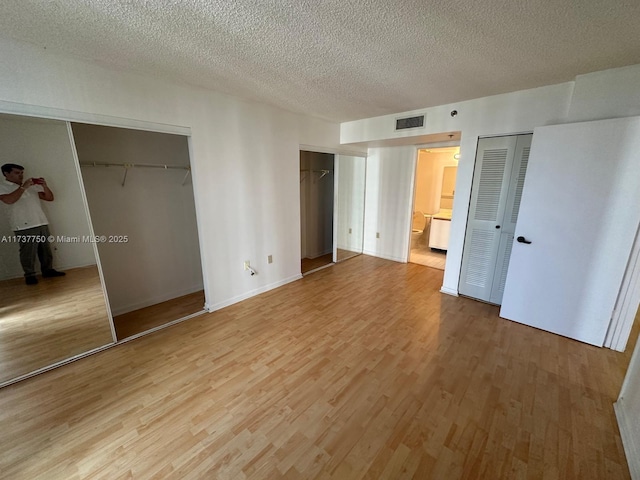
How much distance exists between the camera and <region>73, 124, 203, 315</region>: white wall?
2617 millimetres

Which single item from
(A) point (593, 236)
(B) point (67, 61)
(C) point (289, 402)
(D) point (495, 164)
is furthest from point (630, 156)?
(B) point (67, 61)

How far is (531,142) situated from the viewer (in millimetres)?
2531

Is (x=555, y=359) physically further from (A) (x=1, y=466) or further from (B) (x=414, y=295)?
(A) (x=1, y=466)

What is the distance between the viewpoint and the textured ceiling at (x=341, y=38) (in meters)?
1.37

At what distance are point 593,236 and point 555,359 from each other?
114cm

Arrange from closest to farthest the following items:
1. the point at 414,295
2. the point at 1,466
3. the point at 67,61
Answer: the point at 1,466 < the point at 67,61 < the point at 414,295

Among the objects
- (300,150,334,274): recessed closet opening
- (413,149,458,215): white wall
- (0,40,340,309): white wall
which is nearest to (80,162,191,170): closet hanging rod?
(0,40,340,309): white wall

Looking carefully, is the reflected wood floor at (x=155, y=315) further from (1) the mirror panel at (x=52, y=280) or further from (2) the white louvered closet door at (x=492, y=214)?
(2) the white louvered closet door at (x=492, y=214)

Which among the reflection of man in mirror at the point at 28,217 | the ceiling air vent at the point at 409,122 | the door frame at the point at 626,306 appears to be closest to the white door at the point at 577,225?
the door frame at the point at 626,306

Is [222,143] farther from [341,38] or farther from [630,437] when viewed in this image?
[630,437]

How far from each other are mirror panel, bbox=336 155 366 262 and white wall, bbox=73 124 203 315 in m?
2.71

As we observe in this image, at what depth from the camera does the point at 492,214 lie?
3010mm

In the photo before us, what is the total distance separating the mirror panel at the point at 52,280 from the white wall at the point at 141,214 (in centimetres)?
53

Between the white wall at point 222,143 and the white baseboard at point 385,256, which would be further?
the white baseboard at point 385,256
